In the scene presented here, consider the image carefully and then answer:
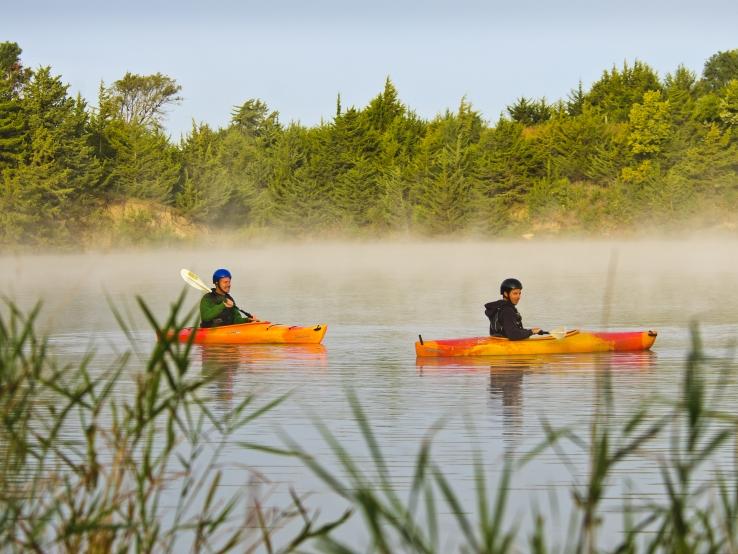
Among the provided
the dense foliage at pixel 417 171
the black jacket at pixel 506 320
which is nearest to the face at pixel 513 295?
the black jacket at pixel 506 320

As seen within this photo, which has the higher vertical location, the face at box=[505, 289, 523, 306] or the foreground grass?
the face at box=[505, 289, 523, 306]

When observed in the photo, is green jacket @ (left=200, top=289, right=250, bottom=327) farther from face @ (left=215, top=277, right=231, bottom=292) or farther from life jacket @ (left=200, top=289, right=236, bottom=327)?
face @ (left=215, top=277, right=231, bottom=292)

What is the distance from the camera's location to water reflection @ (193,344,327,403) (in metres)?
15.2

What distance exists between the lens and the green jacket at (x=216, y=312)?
17.5 meters

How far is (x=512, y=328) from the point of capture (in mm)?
15859

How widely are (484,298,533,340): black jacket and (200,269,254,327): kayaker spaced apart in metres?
3.32

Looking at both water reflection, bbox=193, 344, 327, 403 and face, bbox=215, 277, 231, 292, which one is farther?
face, bbox=215, 277, 231, 292

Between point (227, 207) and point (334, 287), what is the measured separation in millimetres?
26112

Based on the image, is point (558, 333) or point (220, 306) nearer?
point (558, 333)

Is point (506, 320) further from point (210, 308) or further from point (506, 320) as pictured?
point (210, 308)

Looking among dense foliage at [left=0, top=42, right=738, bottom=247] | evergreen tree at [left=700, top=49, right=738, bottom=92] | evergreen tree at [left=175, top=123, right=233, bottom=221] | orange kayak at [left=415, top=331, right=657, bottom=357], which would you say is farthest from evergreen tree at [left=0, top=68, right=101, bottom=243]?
evergreen tree at [left=700, top=49, right=738, bottom=92]

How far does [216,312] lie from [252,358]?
51.3 inches

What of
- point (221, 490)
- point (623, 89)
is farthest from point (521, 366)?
point (623, 89)

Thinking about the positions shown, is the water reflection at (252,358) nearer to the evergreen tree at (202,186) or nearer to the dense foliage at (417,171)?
the dense foliage at (417,171)
